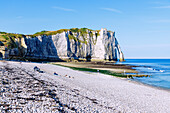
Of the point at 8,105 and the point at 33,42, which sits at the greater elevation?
the point at 33,42

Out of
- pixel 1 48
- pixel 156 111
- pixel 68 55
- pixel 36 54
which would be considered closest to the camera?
pixel 156 111

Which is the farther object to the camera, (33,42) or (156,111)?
(33,42)

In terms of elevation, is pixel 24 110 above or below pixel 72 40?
below

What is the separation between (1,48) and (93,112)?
82228 millimetres

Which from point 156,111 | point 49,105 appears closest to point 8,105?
point 49,105

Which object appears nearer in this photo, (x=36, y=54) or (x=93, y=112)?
(x=93, y=112)

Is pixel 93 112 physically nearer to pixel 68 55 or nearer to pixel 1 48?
pixel 1 48

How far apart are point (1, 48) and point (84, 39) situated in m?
126

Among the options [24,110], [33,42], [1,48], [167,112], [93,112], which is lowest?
[167,112]

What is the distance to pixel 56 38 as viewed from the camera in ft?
592

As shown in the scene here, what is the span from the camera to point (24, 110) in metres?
9.33

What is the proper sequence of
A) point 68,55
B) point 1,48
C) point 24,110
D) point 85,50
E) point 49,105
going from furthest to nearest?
1. point 85,50
2. point 68,55
3. point 1,48
4. point 49,105
5. point 24,110

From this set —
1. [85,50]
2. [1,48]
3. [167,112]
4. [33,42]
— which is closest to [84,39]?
[85,50]

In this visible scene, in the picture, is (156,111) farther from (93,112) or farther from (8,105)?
(8,105)
